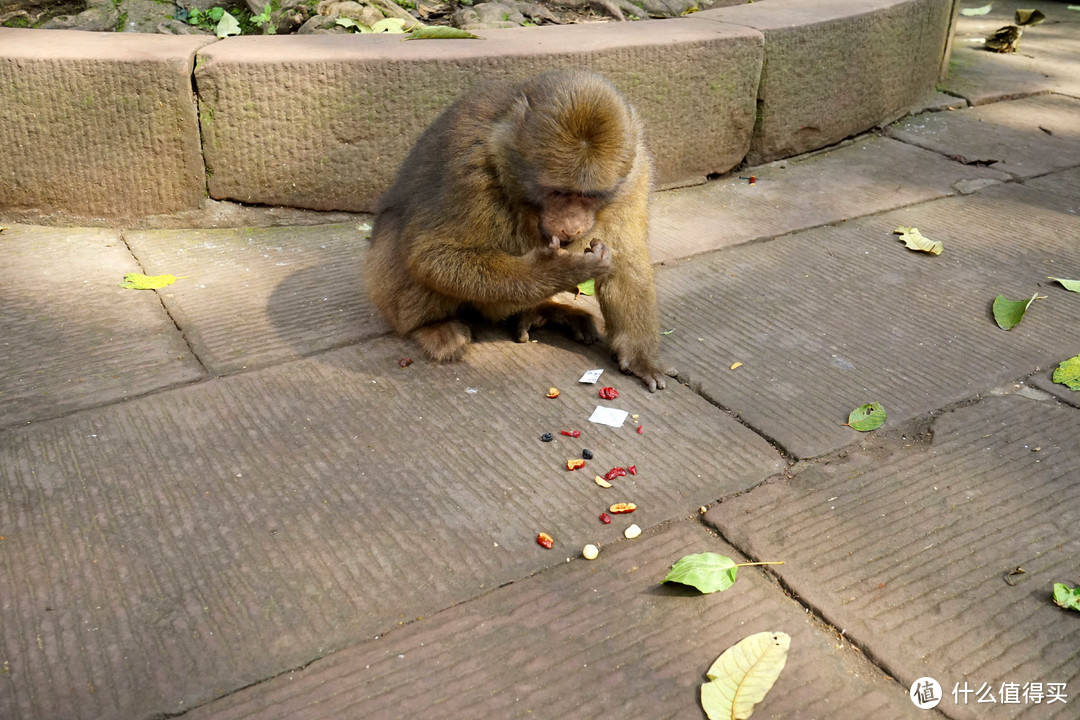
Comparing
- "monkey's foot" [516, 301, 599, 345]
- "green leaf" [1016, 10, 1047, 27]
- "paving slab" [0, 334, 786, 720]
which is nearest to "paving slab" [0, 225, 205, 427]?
"paving slab" [0, 334, 786, 720]

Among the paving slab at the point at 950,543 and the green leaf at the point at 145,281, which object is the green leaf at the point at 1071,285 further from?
the green leaf at the point at 145,281

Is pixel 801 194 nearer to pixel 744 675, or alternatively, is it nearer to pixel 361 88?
pixel 361 88

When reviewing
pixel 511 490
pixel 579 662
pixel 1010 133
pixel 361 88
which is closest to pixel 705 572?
pixel 579 662

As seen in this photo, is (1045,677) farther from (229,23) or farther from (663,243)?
(229,23)

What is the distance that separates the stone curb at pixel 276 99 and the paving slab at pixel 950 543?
273cm

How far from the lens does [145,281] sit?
14.2 ft

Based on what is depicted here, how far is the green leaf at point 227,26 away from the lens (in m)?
5.44

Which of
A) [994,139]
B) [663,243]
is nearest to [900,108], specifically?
[994,139]

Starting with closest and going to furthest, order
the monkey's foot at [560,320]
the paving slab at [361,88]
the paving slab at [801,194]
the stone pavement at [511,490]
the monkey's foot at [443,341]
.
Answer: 1. the stone pavement at [511,490]
2. the monkey's foot at [443,341]
3. the monkey's foot at [560,320]
4. the paving slab at [361,88]
5. the paving slab at [801,194]

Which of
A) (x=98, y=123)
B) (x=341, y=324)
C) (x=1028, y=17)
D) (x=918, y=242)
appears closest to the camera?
(x=341, y=324)

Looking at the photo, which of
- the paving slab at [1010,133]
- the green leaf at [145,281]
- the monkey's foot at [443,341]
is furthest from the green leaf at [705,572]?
→ the paving slab at [1010,133]

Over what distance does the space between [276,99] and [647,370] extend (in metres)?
2.50

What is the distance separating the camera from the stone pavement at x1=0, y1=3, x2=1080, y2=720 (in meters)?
2.33

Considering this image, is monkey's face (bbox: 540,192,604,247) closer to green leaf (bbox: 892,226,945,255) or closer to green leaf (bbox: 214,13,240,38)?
green leaf (bbox: 892,226,945,255)
